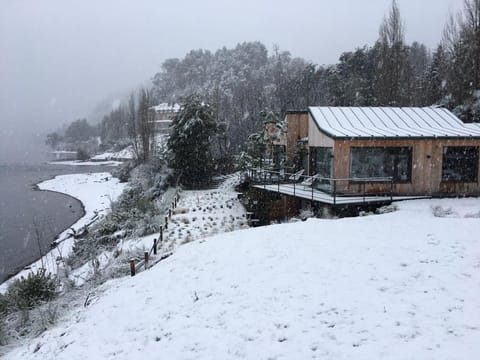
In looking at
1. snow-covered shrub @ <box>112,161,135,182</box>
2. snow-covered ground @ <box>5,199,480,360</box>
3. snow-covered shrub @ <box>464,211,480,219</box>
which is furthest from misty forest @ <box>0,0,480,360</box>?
snow-covered shrub @ <box>112,161,135,182</box>

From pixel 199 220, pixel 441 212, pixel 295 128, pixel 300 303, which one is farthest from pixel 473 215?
pixel 295 128

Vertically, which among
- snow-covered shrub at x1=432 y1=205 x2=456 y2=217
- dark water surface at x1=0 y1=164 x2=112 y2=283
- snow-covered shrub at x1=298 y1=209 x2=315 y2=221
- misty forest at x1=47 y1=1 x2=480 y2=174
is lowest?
dark water surface at x1=0 y1=164 x2=112 y2=283

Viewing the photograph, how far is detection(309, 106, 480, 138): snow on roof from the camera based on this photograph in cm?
1650

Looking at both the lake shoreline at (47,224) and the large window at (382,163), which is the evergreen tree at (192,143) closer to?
the lake shoreline at (47,224)

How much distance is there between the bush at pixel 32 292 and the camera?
1091 centimetres

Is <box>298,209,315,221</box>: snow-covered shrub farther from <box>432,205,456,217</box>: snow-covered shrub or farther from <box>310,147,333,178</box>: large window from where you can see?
<box>432,205,456,217</box>: snow-covered shrub

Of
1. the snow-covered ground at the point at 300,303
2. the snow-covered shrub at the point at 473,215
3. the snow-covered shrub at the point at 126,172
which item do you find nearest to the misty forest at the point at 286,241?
the snow-covered ground at the point at 300,303

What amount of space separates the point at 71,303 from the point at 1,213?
79.9ft

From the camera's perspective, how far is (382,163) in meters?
16.6

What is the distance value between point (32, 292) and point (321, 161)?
41.9 ft

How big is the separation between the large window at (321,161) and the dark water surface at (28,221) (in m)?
12.0

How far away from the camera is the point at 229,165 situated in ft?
110

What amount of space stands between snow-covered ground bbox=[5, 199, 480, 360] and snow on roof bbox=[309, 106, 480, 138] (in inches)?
263

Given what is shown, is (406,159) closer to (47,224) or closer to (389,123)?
(389,123)
